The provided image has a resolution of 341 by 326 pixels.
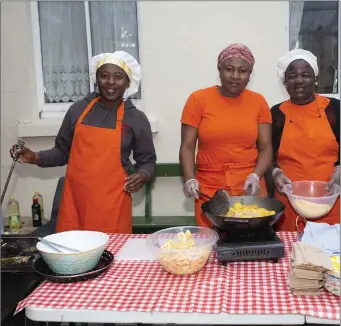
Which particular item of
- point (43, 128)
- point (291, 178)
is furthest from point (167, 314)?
point (43, 128)

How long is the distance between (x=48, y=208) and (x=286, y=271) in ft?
9.27

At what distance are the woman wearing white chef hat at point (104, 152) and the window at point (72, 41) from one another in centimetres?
131

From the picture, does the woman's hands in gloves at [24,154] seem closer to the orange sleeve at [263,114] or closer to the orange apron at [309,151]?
the orange sleeve at [263,114]

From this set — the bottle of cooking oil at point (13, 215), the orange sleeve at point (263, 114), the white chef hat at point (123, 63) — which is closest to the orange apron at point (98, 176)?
the white chef hat at point (123, 63)

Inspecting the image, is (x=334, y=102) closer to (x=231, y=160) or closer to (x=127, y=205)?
(x=231, y=160)

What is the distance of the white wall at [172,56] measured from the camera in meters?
3.65

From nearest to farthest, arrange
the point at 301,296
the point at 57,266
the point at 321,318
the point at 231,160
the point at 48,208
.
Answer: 1. the point at 321,318
2. the point at 301,296
3. the point at 57,266
4. the point at 231,160
5. the point at 48,208

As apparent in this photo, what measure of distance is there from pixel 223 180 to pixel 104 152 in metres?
0.74

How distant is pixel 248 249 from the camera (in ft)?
5.94

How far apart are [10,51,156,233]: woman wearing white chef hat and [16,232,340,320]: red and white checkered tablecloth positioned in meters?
0.83

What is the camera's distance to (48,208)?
4.09m

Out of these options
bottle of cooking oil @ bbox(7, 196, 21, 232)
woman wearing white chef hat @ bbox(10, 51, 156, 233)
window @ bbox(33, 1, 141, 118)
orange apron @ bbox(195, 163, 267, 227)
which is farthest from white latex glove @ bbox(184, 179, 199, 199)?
bottle of cooking oil @ bbox(7, 196, 21, 232)

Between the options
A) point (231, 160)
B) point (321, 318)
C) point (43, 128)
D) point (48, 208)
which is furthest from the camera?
point (48, 208)

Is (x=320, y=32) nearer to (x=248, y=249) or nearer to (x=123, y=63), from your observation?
(x=123, y=63)
